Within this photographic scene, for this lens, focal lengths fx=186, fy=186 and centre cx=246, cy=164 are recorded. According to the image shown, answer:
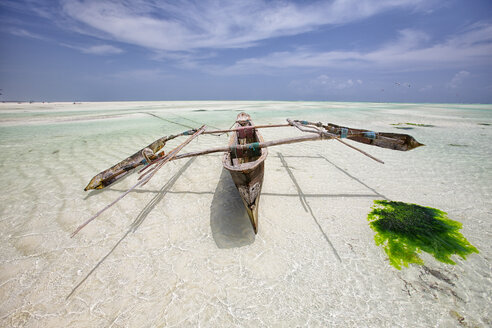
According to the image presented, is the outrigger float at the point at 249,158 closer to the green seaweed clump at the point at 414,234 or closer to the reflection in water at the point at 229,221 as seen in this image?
the reflection in water at the point at 229,221

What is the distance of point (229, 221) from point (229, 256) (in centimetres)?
73

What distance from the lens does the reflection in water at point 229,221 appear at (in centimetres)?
289

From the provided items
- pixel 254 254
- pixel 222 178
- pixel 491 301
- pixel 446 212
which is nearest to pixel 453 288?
pixel 491 301

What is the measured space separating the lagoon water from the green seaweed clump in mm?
127

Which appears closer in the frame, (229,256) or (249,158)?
(229,256)

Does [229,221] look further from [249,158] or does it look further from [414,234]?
Result: [414,234]

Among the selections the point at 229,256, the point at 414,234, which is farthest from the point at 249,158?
the point at 414,234

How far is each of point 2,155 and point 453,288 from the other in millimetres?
11575

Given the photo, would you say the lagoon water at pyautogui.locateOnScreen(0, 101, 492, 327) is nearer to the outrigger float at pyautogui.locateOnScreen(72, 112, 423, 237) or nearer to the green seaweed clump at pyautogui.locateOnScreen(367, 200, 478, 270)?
the green seaweed clump at pyautogui.locateOnScreen(367, 200, 478, 270)

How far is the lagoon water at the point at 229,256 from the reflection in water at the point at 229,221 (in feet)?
0.08

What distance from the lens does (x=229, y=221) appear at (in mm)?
3287

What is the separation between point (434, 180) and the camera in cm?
455

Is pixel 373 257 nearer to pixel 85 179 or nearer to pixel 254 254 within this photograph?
pixel 254 254

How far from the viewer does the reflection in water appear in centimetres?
289
